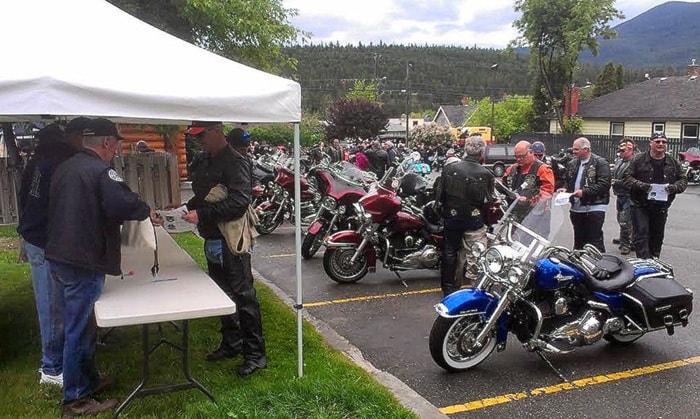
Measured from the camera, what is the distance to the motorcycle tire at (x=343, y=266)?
24.0 ft

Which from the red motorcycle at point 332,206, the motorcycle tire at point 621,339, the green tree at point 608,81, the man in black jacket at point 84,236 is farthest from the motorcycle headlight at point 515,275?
the green tree at point 608,81

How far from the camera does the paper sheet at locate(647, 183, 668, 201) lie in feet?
24.1

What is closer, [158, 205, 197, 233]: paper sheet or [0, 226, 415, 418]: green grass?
[0, 226, 415, 418]: green grass

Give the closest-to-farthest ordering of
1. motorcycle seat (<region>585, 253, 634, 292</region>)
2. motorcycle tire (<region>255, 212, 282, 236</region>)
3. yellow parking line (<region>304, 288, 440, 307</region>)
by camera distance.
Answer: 1. motorcycle seat (<region>585, 253, 634, 292</region>)
2. yellow parking line (<region>304, 288, 440, 307</region>)
3. motorcycle tire (<region>255, 212, 282, 236</region>)

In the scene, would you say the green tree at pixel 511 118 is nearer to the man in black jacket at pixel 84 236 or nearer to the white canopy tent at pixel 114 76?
the white canopy tent at pixel 114 76

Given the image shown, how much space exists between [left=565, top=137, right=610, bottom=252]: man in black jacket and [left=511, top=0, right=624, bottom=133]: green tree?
31.7m

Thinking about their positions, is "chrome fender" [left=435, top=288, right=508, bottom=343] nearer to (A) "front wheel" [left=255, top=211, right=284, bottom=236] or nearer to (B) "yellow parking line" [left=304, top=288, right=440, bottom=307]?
(B) "yellow parking line" [left=304, top=288, right=440, bottom=307]

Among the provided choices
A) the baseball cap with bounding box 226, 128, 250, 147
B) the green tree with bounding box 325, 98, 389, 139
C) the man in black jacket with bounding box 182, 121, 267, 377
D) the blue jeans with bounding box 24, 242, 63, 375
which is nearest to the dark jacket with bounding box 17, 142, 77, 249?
the blue jeans with bounding box 24, 242, 63, 375

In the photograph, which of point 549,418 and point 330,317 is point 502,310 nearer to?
point 549,418

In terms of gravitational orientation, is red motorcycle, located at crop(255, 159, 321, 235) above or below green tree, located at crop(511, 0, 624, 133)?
below

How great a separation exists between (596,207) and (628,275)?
2.44 meters

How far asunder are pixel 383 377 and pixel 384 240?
2.92 m

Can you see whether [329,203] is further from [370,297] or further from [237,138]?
[237,138]

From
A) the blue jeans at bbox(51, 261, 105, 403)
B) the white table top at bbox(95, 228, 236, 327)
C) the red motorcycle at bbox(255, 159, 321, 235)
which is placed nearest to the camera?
the white table top at bbox(95, 228, 236, 327)
